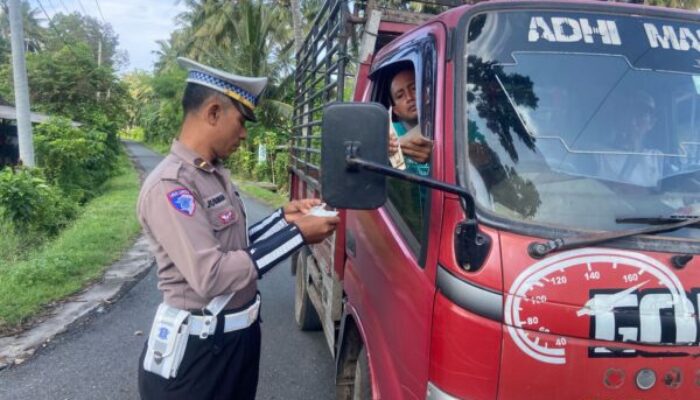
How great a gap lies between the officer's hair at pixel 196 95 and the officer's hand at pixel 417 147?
0.68 meters

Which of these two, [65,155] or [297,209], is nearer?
[297,209]

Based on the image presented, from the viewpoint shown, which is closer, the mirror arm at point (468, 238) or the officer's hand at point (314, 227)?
the mirror arm at point (468, 238)

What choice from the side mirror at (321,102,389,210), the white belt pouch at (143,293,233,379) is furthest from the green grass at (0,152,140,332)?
the side mirror at (321,102,389,210)

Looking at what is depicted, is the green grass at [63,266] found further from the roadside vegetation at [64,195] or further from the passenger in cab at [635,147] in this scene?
the passenger in cab at [635,147]

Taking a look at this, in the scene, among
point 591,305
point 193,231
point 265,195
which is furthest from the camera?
point 265,195

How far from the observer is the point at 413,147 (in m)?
2.06

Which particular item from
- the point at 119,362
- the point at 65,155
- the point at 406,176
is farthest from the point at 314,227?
the point at 65,155

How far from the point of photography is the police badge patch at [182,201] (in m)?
1.83

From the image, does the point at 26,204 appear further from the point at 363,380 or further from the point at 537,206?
the point at 537,206

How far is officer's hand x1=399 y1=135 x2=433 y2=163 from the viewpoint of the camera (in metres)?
1.96

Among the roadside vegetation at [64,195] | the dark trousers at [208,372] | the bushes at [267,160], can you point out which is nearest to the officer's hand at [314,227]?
the dark trousers at [208,372]

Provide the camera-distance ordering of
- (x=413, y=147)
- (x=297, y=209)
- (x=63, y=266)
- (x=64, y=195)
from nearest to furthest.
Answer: (x=413, y=147), (x=297, y=209), (x=63, y=266), (x=64, y=195)

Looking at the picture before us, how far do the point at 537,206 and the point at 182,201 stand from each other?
1.12 meters

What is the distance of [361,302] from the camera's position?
2564 mm
